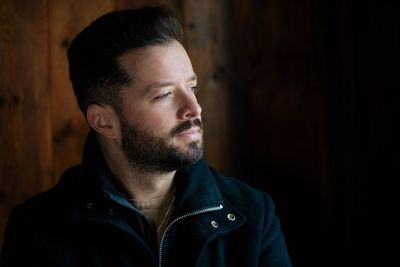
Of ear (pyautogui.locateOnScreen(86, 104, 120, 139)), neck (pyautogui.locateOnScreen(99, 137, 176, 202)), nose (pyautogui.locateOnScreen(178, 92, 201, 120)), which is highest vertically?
nose (pyautogui.locateOnScreen(178, 92, 201, 120))

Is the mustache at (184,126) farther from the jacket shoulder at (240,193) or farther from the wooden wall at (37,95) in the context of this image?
the wooden wall at (37,95)

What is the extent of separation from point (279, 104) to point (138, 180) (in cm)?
71

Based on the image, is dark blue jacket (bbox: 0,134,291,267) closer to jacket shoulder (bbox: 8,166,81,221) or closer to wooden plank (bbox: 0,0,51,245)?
jacket shoulder (bbox: 8,166,81,221)

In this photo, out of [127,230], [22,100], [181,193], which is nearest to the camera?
[127,230]

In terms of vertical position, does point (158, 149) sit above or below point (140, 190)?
above

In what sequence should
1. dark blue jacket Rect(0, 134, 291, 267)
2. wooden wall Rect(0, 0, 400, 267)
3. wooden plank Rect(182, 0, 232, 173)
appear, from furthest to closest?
wooden plank Rect(182, 0, 232, 173)
wooden wall Rect(0, 0, 400, 267)
dark blue jacket Rect(0, 134, 291, 267)

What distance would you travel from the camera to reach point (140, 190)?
58.2 inches

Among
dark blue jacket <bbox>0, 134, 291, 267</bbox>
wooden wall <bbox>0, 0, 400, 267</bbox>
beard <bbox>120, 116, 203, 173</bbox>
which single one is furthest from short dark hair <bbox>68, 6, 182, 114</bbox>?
wooden wall <bbox>0, 0, 400, 267</bbox>

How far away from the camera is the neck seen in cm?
147

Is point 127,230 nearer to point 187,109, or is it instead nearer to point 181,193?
point 181,193

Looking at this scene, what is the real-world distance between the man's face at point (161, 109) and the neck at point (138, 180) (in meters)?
0.07

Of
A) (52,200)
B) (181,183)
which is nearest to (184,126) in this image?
(181,183)

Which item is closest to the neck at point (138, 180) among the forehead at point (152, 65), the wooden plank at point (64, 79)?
the forehead at point (152, 65)

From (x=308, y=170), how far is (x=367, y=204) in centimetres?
27
